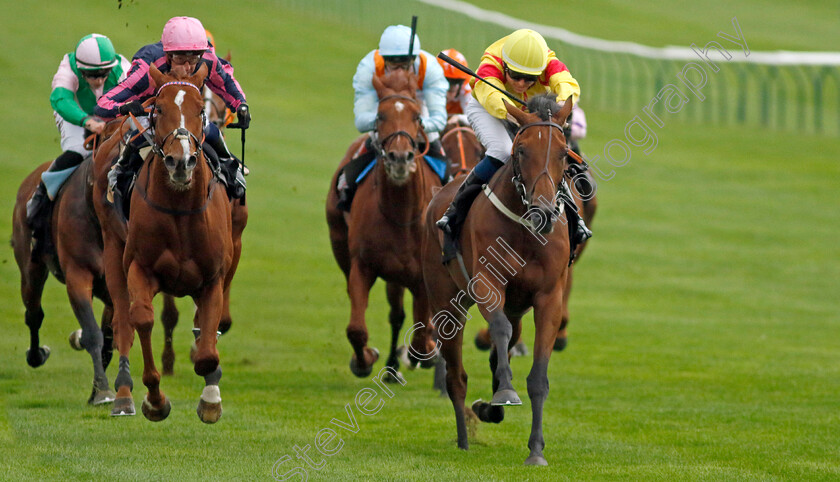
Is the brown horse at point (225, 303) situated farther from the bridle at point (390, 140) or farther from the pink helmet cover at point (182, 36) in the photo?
the pink helmet cover at point (182, 36)

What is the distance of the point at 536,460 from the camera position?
25.9 ft

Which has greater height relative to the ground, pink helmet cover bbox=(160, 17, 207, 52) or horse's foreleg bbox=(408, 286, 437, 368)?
pink helmet cover bbox=(160, 17, 207, 52)

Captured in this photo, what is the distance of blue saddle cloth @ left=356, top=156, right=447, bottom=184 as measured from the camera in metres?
11.1

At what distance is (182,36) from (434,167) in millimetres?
3352

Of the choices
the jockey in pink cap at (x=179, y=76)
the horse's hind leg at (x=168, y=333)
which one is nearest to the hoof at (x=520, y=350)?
the horse's hind leg at (x=168, y=333)

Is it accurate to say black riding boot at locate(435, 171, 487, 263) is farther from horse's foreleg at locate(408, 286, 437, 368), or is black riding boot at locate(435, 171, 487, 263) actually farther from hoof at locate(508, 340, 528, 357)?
hoof at locate(508, 340, 528, 357)

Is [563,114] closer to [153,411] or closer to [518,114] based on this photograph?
[518,114]

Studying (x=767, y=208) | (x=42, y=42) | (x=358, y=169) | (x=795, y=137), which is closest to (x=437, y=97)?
(x=358, y=169)

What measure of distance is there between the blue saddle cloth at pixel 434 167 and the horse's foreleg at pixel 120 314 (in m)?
2.78

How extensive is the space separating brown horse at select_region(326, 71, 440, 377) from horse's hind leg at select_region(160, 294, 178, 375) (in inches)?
78.2

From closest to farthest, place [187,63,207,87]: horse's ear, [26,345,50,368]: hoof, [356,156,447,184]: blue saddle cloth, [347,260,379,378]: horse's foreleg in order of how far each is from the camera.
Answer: [187,63,207,87]: horse's ear, [347,260,379,378]: horse's foreleg, [356,156,447,184]: blue saddle cloth, [26,345,50,368]: hoof

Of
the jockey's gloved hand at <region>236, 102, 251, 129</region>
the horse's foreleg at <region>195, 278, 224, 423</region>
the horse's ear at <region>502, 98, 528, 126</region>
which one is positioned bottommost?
the horse's foreleg at <region>195, 278, 224, 423</region>

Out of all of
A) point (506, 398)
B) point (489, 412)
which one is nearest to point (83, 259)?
point (489, 412)

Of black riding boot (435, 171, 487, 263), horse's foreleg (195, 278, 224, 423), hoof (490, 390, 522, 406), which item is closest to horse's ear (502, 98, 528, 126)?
black riding boot (435, 171, 487, 263)
